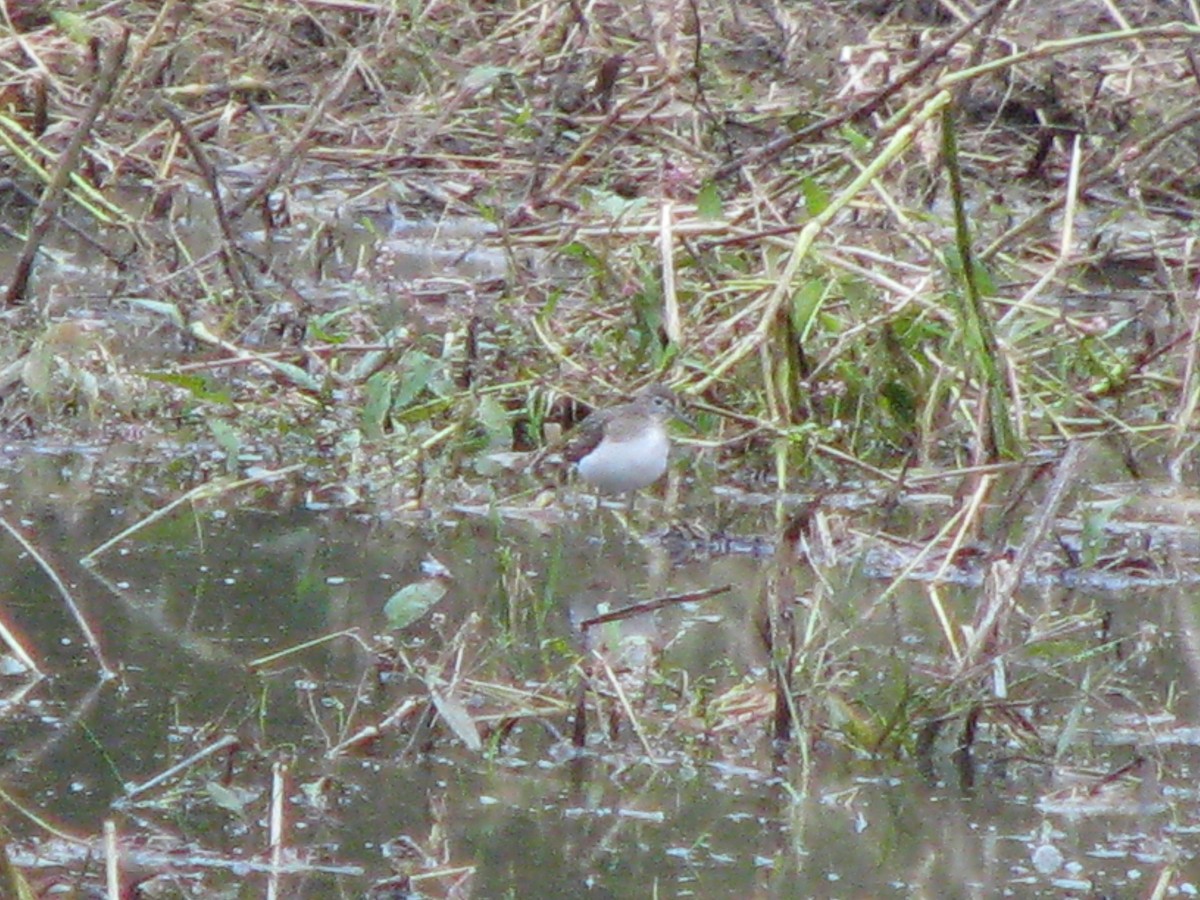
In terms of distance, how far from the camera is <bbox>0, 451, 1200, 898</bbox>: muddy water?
11.0 ft

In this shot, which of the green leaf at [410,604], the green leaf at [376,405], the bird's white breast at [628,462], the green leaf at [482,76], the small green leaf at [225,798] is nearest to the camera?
the small green leaf at [225,798]

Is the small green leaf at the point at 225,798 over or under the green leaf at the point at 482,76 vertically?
over

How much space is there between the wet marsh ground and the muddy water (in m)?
0.01

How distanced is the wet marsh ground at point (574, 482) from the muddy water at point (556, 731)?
1 centimetres

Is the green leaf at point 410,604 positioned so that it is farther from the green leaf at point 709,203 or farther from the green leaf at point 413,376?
the green leaf at point 709,203

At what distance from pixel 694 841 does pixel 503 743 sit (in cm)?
49

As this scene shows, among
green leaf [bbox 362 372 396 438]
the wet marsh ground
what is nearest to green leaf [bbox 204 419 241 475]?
the wet marsh ground

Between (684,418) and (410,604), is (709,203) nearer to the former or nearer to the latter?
(684,418)

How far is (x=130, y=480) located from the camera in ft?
17.6

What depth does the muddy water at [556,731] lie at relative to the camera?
132 inches

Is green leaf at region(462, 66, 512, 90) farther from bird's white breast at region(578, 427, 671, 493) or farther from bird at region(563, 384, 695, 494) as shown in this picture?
bird's white breast at region(578, 427, 671, 493)

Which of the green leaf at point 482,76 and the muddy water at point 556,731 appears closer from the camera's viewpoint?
the muddy water at point 556,731

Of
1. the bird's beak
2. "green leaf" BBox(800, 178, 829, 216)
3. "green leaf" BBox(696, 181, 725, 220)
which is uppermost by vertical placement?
"green leaf" BBox(800, 178, 829, 216)

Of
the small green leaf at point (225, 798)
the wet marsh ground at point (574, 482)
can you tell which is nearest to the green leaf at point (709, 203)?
the wet marsh ground at point (574, 482)
